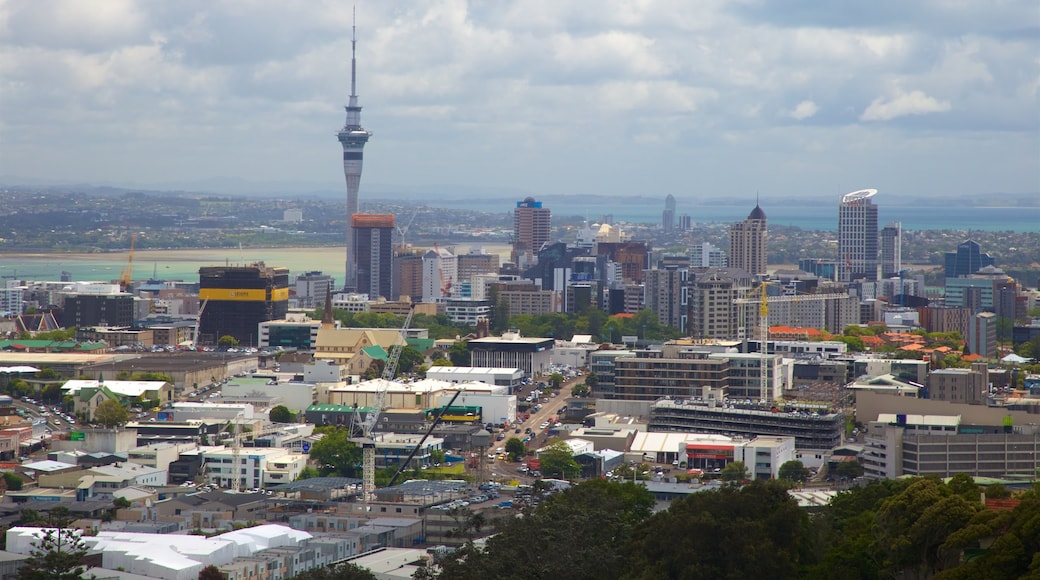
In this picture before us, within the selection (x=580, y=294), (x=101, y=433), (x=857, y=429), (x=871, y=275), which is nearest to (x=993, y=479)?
(x=857, y=429)

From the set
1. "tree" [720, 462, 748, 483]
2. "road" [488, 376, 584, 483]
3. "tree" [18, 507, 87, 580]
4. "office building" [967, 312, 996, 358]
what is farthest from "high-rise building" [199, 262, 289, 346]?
"tree" [18, 507, 87, 580]

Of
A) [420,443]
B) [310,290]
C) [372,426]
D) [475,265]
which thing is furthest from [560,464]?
[475,265]

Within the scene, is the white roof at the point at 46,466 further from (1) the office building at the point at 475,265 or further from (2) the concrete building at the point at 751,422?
(1) the office building at the point at 475,265

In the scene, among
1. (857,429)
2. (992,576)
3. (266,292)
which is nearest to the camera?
(992,576)

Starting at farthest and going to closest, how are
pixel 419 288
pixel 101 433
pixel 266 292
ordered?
pixel 419 288 → pixel 266 292 → pixel 101 433

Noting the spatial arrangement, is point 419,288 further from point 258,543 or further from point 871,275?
point 258,543

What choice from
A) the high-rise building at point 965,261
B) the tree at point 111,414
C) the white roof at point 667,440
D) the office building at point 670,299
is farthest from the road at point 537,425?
the high-rise building at point 965,261
